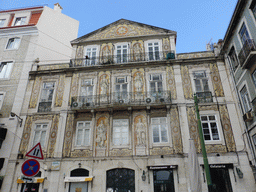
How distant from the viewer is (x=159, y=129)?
46.5ft

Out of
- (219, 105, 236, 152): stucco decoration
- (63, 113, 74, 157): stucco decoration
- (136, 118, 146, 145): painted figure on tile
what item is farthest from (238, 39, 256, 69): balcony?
(63, 113, 74, 157): stucco decoration

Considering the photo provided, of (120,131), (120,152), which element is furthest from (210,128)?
(120,152)

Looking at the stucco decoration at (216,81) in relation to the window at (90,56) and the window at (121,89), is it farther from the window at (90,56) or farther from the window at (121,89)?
the window at (90,56)

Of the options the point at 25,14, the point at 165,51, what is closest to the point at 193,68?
the point at 165,51

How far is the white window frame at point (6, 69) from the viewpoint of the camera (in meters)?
17.9

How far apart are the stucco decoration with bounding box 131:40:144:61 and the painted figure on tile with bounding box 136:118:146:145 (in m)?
5.18

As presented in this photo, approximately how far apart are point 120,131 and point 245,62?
8.60m

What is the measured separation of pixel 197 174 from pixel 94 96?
9265 mm

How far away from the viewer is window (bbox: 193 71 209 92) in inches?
595

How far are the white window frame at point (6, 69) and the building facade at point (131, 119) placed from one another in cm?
224

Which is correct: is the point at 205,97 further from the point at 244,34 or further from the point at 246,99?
the point at 244,34

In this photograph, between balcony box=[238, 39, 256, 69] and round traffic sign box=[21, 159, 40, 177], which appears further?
balcony box=[238, 39, 256, 69]

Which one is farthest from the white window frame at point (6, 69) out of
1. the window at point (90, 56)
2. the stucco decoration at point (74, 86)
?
the window at point (90, 56)

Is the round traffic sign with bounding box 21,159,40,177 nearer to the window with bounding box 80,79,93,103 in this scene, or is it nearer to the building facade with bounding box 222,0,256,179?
the window with bounding box 80,79,93,103
